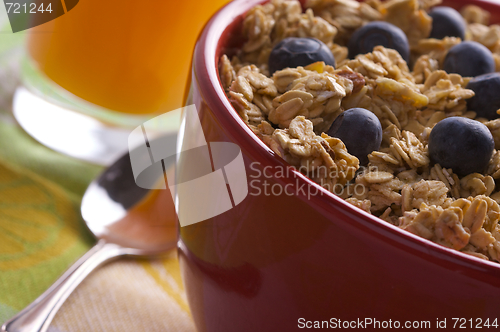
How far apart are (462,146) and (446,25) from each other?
325 millimetres

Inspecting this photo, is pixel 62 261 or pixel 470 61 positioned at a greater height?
pixel 470 61

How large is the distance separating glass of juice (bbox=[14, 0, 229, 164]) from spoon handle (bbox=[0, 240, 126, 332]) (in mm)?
243

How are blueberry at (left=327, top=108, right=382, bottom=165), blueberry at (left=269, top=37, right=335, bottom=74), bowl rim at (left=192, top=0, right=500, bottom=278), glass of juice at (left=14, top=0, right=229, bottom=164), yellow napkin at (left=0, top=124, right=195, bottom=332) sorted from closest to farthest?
bowl rim at (left=192, top=0, right=500, bottom=278) → blueberry at (left=327, top=108, right=382, bottom=165) → blueberry at (left=269, top=37, right=335, bottom=74) → yellow napkin at (left=0, top=124, right=195, bottom=332) → glass of juice at (left=14, top=0, right=229, bottom=164)

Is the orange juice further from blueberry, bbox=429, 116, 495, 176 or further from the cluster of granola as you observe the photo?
blueberry, bbox=429, 116, 495, 176

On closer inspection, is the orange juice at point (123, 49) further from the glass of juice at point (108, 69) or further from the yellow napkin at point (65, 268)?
the yellow napkin at point (65, 268)

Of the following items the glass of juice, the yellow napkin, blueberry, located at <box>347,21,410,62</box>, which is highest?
blueberry, located at <box>347,21,410,62</box>

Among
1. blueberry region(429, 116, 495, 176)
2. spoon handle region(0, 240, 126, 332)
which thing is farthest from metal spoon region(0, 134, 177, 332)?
blueberry region(429, 116, 495, 176)

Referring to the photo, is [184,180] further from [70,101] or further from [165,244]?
[70,101]

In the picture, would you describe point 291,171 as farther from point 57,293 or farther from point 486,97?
point 57,293

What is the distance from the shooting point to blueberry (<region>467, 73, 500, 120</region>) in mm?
569

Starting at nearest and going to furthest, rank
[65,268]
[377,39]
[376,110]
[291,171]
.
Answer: [291,171], [376,110], [377,39], [65,268]

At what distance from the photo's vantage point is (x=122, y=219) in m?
0.83

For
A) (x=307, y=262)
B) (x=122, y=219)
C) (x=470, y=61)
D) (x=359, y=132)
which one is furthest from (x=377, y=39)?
(x=122, y=219)

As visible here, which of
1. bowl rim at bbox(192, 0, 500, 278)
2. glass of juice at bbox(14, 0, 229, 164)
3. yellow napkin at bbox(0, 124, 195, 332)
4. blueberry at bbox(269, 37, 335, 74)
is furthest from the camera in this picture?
glass of juice at bbox(14, 0, 229, 164)
